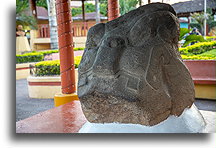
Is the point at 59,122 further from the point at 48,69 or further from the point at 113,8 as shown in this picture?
the point at 48,69

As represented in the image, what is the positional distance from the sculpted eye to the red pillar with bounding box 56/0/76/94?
92.5 inches

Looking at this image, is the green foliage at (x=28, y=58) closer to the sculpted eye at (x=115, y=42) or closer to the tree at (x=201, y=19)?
the sculpted eye at (x=115, y=42)

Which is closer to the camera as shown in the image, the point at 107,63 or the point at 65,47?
the point at 107,63

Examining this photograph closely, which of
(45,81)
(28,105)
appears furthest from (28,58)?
(28,105)

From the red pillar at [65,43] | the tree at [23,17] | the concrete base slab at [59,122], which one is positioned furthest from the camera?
the tree at [23,17]

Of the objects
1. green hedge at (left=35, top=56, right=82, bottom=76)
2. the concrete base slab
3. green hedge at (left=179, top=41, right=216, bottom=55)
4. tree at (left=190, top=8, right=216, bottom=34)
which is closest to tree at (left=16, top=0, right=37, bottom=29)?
green hedge at (left=35, top=56, right=82, bottom=76)

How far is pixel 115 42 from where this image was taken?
2.02 meters

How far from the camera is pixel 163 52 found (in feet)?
6.59

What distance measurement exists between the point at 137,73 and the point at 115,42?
30 centimetres

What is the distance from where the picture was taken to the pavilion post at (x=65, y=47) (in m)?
4.22

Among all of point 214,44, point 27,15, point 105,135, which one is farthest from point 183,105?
point 27,15

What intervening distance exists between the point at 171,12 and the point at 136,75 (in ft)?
2.19

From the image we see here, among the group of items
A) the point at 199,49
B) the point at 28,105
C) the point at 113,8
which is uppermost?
the point at 113,8

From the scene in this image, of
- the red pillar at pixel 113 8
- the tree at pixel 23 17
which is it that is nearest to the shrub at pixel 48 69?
the red pillar at pixel 113 8
